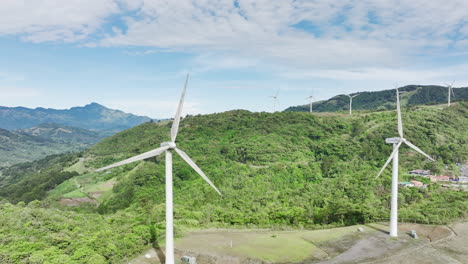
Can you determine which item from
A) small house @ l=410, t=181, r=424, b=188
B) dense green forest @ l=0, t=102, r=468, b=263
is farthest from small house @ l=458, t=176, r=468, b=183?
small house @ l=410, t=181, r=424, b=188

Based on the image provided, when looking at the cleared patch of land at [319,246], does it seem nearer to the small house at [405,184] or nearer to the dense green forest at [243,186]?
the dense green forest at [243,186]

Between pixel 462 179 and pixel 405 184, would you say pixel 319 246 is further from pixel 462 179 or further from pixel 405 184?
pixel 462 179

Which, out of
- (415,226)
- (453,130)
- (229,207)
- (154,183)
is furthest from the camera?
(453,130)

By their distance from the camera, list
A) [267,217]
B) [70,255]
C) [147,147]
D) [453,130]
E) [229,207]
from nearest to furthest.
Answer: [70,255] → [267,217] → [229,207] → [453,130] → [147,147]

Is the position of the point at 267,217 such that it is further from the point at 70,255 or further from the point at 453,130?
the point at 453,130

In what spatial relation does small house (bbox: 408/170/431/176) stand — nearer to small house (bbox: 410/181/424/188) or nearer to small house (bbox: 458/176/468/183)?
small house (bbox: 458/176/468/183)

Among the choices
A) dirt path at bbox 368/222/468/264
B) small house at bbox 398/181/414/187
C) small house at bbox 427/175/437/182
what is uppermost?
small house at bbox 427/175/437/182

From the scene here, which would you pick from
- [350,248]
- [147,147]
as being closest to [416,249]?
[350,248]

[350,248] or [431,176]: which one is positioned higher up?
[431,176]

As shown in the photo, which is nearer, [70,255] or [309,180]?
[70,255]
